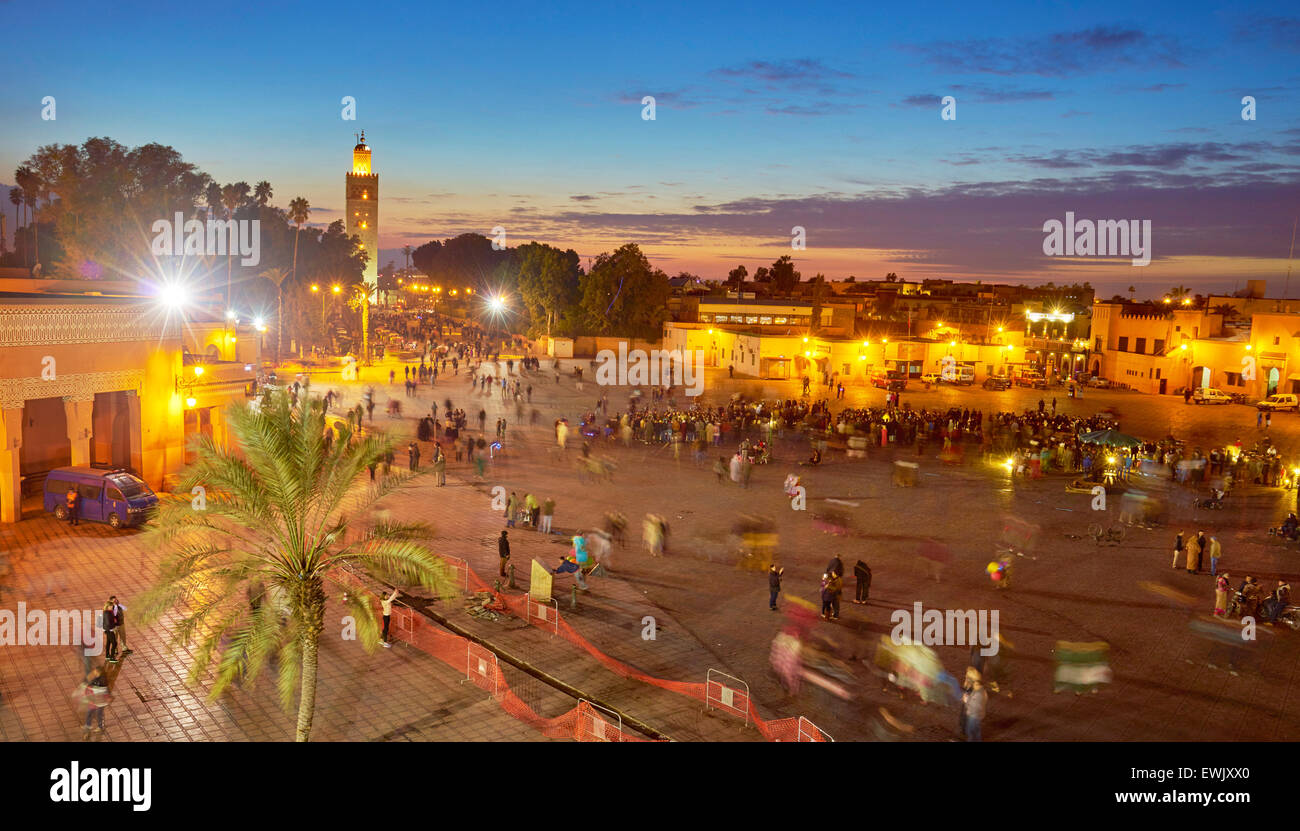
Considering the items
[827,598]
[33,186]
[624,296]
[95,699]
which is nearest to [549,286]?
[624,296]

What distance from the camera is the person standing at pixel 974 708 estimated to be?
34.1 feet

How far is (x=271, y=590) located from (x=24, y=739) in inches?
142

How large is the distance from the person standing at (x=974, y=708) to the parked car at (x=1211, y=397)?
46727 millimetres

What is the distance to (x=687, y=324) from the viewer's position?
225ft

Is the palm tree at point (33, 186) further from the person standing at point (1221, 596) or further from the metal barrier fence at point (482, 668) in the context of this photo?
the person standing at point (1221, 596)

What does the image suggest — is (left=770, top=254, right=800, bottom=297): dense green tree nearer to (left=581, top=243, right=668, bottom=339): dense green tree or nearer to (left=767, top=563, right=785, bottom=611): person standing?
(left=581, top=243, right=668, bottom=339): dense green tree

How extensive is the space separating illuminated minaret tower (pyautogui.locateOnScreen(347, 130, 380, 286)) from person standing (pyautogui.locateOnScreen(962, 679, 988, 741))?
119276mm

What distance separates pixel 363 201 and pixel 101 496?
109 m

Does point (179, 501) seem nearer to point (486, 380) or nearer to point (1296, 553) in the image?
point (1296, 553)

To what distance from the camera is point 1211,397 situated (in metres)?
48.0

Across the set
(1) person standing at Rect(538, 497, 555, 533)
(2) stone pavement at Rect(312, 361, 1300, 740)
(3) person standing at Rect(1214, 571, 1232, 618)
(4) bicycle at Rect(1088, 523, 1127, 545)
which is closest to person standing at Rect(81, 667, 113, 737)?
(2) stone pavement at Rect(312, 361, 1300, 740)

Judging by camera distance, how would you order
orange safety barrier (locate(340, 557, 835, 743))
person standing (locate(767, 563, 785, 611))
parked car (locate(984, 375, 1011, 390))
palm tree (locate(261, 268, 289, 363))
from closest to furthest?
orange safety barrier (locate(340, 557, 835, 743)) → person standing (locate(767, 563, 785, 611)) → parked car (locate(984, 375, 1011, 390)) → palm tree (locate(261, 268, 289, 363))

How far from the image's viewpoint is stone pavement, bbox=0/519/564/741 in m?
10.7

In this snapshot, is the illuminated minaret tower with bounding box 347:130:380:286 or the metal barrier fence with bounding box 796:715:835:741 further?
the illuminated minaret tower with bounding box 347:130:380:286
